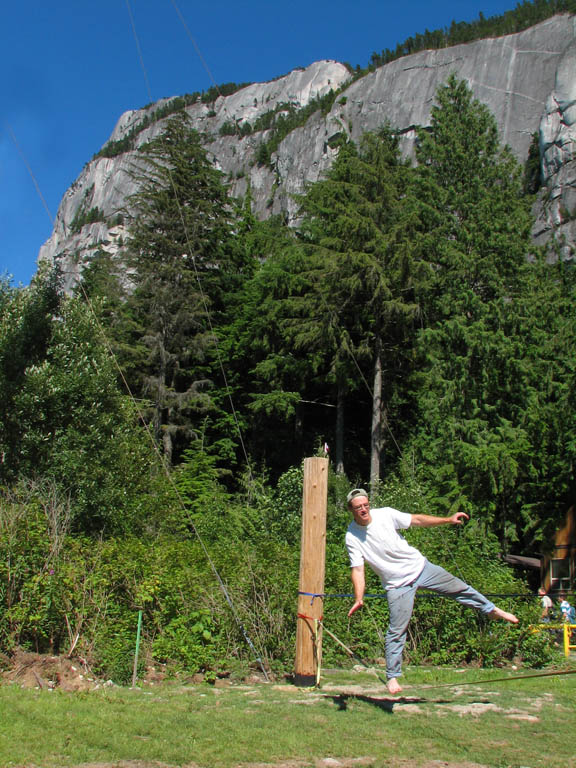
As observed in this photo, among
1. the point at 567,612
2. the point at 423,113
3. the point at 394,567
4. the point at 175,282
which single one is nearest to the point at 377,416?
the point at 175,282

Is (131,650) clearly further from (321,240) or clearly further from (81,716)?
(321,240)

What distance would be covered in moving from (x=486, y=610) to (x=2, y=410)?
14.5m

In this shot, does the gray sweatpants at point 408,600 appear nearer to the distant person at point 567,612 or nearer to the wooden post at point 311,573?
the wooden post at point 311,573

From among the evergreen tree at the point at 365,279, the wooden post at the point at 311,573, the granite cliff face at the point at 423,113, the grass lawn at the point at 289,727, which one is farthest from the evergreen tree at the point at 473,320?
the grass lawn at the point at 289,727

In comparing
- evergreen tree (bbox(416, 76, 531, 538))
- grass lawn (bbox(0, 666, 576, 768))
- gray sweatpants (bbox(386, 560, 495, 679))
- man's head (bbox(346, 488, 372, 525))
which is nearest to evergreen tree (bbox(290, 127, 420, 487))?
evergreen tree (bbox(416, 76, 531, 538))

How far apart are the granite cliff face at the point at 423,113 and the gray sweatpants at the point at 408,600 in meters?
27.1

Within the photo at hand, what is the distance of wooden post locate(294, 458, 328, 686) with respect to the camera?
6727mm

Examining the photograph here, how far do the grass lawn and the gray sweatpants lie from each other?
1.33 feet

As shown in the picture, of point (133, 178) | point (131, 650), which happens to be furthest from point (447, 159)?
point (131, 650)

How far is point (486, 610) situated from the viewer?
563cm

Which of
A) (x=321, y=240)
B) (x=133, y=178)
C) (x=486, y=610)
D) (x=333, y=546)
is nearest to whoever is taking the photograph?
(x=486, y=610)

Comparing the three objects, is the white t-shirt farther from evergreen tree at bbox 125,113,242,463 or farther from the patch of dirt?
evergreen tree at bbox 125,113,242,463

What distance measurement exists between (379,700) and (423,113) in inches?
3045

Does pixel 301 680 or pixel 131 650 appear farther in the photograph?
pixel 131 650
